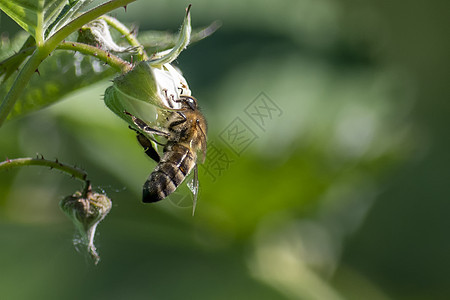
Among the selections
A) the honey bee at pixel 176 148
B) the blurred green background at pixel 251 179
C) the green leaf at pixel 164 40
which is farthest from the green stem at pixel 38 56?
the blurred green background at pixel 251 179

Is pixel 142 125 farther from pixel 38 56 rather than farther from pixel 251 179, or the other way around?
pixel 251 179

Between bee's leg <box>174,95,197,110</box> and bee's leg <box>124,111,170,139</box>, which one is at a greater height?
bee's leg <box>174,95,197,110</box>

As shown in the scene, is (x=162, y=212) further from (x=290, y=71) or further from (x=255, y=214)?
(x=290, y=71)

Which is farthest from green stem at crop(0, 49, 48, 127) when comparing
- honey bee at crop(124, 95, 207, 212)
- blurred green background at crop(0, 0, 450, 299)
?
blurred green background at crop(0, 0, 450, 299)

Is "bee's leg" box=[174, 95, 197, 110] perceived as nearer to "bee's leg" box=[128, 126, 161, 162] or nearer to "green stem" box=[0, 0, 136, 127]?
"bee's leg" box=[128, 126, 161, 162]

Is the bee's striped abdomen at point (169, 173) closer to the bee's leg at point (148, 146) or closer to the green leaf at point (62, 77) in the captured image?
the bee's leg at point (148, 146)

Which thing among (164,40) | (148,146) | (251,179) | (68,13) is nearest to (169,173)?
(148,146)

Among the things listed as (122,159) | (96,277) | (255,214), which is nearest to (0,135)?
(122,159)
